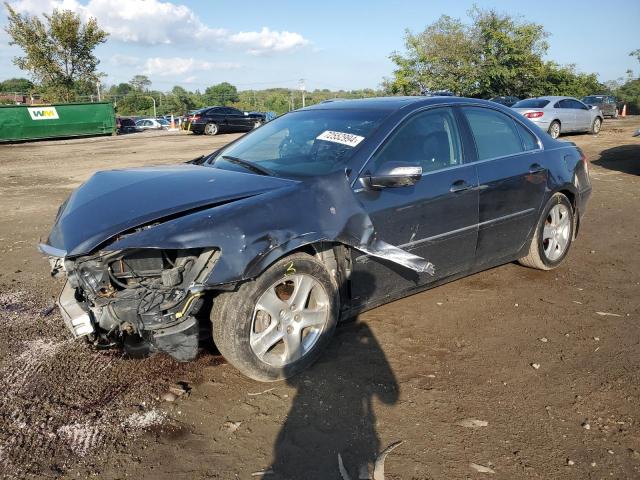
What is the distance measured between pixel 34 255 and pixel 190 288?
386 centimetres

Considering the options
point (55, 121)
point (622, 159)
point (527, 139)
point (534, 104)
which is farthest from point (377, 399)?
point (55, 121)

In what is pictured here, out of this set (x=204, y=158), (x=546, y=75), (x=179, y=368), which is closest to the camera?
(x=179, y=368)

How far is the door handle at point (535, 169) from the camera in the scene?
177 inches

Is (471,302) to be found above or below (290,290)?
below

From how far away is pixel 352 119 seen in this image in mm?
3865

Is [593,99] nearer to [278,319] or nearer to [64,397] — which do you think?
[278,319]

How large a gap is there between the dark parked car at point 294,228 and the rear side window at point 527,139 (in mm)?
86

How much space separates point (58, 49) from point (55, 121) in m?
12.9

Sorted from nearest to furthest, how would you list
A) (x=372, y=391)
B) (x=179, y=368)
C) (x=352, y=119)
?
(x=372, y=391)
(x=179, y=368)
(x=352, y=119)

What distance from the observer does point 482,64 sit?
35.8 m

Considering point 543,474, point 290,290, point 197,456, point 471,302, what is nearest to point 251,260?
point 290,290

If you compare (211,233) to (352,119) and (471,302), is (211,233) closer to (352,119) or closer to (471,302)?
(352,119)

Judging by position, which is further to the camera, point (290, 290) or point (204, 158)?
point (204, 158)

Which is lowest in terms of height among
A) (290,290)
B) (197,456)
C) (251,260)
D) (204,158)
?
(197,456)
